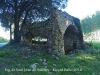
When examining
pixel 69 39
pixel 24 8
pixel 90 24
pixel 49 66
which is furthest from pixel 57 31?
pixel 90 24

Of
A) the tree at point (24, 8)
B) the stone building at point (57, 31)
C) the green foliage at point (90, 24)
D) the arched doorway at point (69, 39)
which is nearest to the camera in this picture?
the stone building at point (57, 31)

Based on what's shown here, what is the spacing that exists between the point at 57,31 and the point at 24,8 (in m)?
11.3

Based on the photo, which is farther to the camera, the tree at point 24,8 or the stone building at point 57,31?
the tree at point 24,8

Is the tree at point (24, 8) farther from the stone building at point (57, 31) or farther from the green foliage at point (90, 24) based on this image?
the green foliage at point (90, 24)

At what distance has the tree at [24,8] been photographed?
71.9 feet

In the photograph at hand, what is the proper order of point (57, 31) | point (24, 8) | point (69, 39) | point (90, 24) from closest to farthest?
1. point (57, 31)
2. point (69, 39)
3. point (24, 8)
4. point (90, 24)

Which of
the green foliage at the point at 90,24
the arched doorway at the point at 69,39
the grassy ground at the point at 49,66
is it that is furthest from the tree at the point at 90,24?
the grassy ground at the point at 49,66

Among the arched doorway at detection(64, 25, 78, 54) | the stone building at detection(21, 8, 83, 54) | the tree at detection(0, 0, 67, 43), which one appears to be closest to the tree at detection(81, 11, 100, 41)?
the tree at detection(0, 0, 67, 43)

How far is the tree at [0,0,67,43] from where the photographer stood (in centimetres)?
2193

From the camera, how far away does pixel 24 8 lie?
2370cm

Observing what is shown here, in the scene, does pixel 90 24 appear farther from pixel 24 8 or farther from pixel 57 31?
pixel 57 31

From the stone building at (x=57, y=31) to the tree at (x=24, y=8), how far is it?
172 inches

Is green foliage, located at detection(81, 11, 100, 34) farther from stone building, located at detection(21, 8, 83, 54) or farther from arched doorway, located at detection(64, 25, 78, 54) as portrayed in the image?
stone building, located at detection(21, 8, 83, 54)

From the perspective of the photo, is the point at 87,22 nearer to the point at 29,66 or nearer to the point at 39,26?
the point at 39,26
